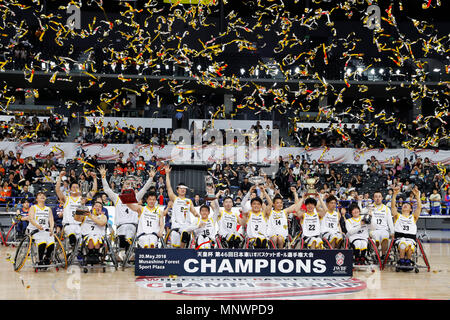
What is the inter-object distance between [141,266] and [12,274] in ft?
7.63

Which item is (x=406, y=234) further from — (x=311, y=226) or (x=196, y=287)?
(x=196, y=287)

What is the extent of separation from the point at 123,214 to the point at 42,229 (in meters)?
1.48

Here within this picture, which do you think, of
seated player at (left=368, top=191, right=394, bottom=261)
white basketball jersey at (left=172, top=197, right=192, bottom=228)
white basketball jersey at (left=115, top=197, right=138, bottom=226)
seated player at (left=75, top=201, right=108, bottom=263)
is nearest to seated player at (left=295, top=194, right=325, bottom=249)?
seated player at (left=368, top=191, right=394, bottom=261)

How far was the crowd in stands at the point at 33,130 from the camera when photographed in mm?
20984

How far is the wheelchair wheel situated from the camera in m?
8.80

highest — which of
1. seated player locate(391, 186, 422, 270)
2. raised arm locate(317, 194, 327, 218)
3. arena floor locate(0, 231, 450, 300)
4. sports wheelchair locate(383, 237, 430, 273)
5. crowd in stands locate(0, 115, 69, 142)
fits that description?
crowd in stands locate(0, 115, 69, 142)

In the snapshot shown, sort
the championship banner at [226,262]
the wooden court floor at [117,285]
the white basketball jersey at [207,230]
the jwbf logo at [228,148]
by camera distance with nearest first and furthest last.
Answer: the wooden court floor at [117,285], the championship banner at [226,262], the white basketball jersey at [207,230], the jwbf logo at [228,148]

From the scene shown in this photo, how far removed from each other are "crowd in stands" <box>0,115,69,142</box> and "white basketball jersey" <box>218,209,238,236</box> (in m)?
13.4

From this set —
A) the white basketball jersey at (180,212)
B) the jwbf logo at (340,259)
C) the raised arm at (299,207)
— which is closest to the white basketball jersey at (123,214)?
the white basketball jersey at (180,212)

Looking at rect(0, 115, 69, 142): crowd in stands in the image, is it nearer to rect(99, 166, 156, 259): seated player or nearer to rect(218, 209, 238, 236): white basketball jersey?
rect(99, 166, 156, 259): seated player

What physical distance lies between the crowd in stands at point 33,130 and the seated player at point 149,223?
1294cm

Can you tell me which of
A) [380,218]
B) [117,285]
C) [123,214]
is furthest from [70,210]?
[380,218]

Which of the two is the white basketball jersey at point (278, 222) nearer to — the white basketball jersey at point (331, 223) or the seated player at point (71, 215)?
the white basketball jersey at point (331, 223)

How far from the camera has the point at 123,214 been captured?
973 cm
